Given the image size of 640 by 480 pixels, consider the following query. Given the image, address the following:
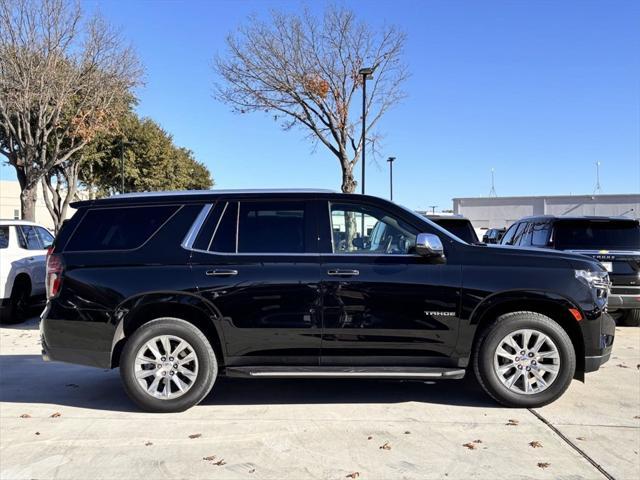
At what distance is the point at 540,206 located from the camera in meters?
48.0

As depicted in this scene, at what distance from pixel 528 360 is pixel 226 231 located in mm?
2922

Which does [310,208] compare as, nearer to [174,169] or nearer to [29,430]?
[29,430]

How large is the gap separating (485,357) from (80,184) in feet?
126

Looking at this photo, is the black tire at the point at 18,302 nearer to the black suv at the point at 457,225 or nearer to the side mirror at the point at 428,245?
the black suv at the point at 457,225

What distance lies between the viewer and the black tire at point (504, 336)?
487 cm

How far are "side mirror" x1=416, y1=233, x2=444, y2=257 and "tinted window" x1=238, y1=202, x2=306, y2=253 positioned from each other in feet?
3.37

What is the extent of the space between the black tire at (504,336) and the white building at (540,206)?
4248 cm

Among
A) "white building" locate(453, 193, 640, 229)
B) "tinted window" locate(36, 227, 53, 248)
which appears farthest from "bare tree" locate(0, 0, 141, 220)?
"white building" locate(453, 193, 640, 229)

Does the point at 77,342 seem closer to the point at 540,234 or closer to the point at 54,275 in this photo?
the point at 54,275

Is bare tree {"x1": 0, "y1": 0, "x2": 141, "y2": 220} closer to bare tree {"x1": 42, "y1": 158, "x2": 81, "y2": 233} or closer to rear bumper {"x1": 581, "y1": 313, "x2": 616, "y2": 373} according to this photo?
bare tree {"x1": 42, "y1": 158, "x2": 81, "y2": 233}

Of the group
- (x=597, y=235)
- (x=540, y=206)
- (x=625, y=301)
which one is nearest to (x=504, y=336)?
(x=625, y=301)

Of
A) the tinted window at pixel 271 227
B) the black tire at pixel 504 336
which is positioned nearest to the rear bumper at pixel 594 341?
the black tire at pixel 504 336

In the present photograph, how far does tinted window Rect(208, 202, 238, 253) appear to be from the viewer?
5.00 meters

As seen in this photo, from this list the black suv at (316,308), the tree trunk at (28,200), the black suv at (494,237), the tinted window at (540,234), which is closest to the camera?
the black suv at (316,308)
